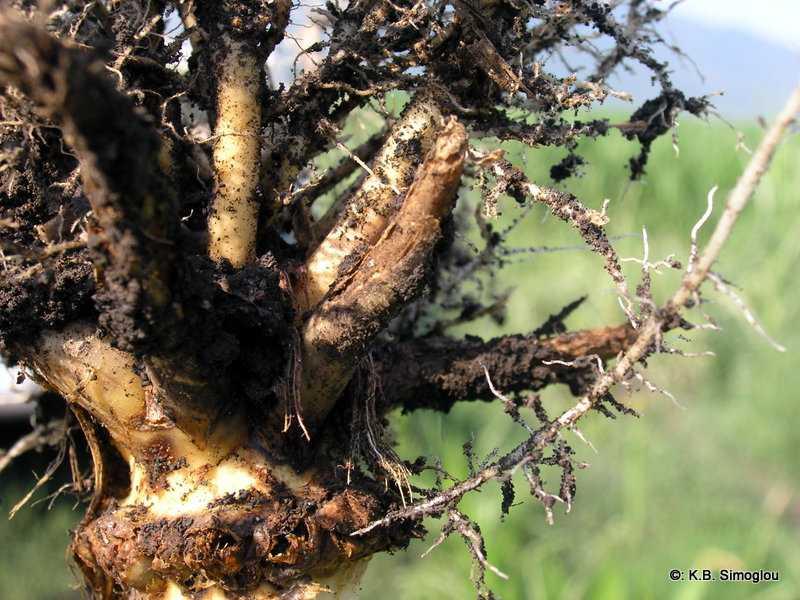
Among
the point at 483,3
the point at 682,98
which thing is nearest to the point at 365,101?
the point at 483,3

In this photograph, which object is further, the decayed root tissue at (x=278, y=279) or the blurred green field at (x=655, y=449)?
the blurred green field at (x=655, y=449)

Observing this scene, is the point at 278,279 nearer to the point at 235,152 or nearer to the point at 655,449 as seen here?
the point at 235,152

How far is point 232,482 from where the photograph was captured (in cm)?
80

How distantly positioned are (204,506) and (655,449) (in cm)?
298

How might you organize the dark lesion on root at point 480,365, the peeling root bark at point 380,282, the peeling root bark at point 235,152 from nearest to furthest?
the peeling root bark at point 380,282 → the peeling root bark at point 235,152 → the dark lesion on root at point 480,365

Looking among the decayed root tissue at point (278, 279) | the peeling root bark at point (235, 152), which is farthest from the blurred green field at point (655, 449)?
the peeling root bark at point (235, 152)

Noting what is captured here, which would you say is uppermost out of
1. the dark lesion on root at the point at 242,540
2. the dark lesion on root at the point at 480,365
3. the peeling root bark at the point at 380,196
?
the peeling root bark at the point at 380,196

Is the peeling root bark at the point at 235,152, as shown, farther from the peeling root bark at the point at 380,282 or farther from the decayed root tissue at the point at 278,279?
the peeling root bark at the point at 380,282

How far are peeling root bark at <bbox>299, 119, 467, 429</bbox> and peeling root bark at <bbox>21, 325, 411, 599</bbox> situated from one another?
0.09m

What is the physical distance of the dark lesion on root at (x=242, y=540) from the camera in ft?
2.45

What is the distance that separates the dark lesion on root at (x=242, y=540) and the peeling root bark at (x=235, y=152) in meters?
0.26

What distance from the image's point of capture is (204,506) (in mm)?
783

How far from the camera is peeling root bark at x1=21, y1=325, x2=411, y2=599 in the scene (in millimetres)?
758

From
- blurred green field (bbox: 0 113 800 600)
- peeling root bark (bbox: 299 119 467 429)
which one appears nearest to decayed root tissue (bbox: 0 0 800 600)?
peeling root bark (bbox: 299 119 467 429)
